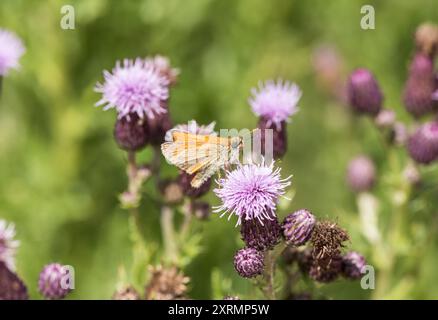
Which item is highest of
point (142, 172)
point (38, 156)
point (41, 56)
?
point (41, 56)

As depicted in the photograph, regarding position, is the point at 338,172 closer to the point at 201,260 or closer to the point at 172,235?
the point at 201,260

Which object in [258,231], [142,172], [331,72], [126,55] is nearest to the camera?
[258,231]

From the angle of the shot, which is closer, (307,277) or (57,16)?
(307,277)

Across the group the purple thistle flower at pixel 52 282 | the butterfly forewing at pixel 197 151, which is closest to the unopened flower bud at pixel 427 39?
the butterfly forewing at pixel 197 151

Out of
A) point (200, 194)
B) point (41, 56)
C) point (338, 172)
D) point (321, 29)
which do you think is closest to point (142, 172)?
point (200, 194)

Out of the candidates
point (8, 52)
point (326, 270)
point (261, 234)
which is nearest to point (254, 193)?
point (261, 234)

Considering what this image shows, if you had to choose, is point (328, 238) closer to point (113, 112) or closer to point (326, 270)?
point (326, 270)

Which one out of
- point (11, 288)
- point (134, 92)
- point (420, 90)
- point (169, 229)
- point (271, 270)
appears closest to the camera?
point (271, 270)
